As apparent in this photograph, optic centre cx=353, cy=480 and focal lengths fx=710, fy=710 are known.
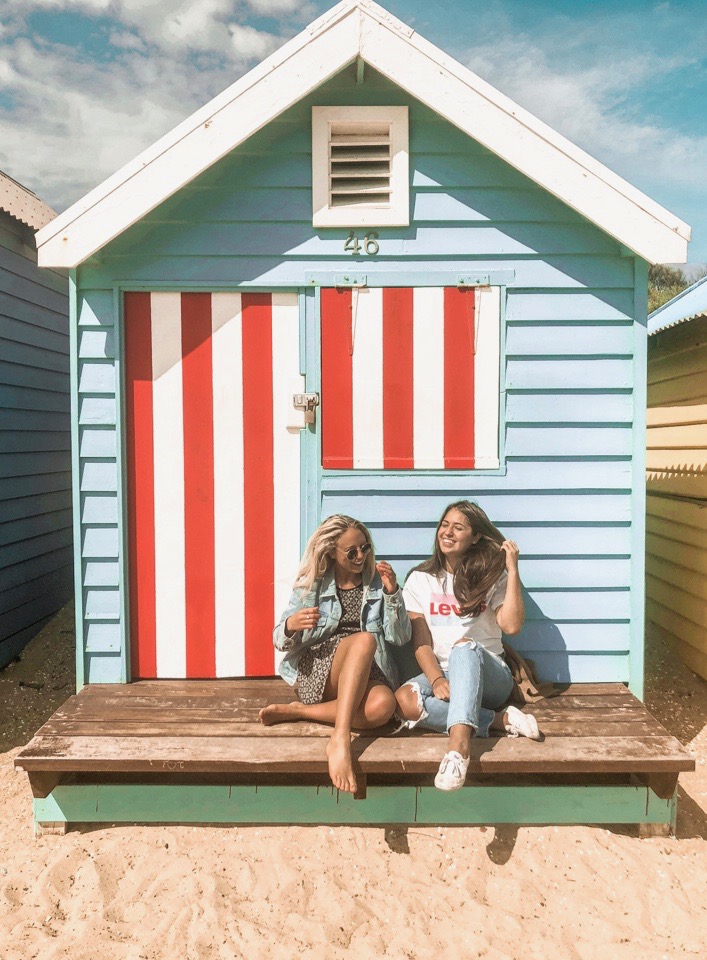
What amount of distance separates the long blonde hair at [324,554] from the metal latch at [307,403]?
0.70 meters

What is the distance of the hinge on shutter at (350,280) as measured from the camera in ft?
12.9

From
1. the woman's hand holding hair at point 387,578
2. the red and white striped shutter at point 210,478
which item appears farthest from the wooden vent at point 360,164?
the woman's hand holding hair at point 387,578

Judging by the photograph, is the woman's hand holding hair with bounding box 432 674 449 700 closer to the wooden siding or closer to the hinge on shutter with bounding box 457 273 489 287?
the wooden siding

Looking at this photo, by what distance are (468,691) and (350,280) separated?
2253mm

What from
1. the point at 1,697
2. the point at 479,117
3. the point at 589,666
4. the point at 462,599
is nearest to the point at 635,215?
the point at 479,117

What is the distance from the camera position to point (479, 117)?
11.8ft

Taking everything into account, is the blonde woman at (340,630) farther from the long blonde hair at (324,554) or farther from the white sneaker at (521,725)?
the white sneaker at (521,725)

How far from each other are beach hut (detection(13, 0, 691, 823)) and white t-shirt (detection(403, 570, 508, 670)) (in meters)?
0.42

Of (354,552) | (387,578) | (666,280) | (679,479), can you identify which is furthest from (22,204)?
(666,280)

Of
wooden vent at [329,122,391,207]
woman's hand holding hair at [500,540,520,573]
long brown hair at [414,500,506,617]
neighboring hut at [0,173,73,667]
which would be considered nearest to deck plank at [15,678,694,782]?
long brown hair at [414,500,506,617]

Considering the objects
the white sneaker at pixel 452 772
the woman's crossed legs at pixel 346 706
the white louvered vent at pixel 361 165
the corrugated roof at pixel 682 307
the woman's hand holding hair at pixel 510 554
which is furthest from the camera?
the corrugated roof at pixel 682 307

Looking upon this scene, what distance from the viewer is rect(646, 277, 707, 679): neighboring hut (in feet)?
17.0

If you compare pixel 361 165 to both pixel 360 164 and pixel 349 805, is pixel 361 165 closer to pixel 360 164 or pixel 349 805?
pixel 360 164

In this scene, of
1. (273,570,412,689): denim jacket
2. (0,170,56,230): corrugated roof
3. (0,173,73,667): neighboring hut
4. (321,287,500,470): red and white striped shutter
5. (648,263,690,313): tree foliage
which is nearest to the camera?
(273,570,412,689): denim jacket
